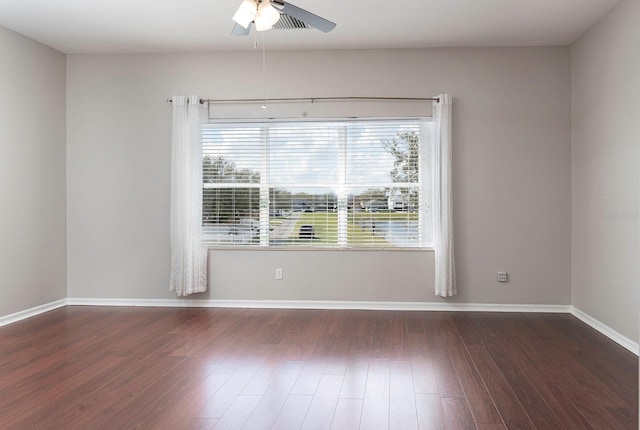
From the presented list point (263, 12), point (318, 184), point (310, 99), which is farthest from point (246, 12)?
point (318, 184)

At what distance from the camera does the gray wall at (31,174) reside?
192 inches

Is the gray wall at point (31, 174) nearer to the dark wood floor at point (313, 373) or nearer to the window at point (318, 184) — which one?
the dark wood floor at point (313, 373)

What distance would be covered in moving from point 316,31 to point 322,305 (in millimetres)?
2774

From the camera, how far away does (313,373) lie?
11.2 feet

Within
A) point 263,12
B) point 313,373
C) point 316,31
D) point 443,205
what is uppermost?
point 316,31

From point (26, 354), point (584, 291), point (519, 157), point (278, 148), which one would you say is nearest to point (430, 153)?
point (519, 157)

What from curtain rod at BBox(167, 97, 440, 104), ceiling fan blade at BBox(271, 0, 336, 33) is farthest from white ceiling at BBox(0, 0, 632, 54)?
ceiling fan blade at BBox(271, 0, 336, 33)

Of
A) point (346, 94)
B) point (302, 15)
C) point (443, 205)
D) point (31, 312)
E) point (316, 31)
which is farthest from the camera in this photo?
point (346, 94)

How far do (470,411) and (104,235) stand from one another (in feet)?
14.5

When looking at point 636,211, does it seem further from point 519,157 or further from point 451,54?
point 451,54

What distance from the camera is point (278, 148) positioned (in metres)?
5.65

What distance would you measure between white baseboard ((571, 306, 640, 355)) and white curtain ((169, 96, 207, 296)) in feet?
12.5

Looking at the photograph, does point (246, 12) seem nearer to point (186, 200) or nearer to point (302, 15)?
point (302, 15)

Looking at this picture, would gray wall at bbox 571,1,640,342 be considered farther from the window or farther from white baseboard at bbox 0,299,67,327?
white baseboard at bbox 0,299,67,327
